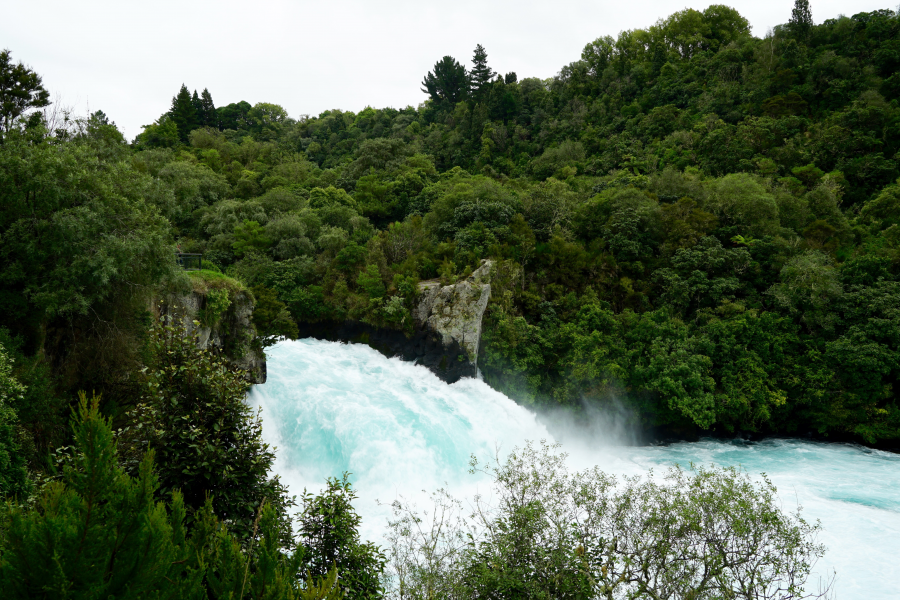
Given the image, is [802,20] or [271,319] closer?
[271,319]

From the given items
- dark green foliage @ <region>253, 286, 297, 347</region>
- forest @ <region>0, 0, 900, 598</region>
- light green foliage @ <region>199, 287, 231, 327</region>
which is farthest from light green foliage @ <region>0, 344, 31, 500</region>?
dark green foliage @ <region>253, 286, 297, 347</region>

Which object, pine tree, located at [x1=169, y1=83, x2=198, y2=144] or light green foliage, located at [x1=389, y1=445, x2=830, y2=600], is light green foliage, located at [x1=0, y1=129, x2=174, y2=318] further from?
pine tree, located at [x1=169, y1=83, x2=198, y2=144]

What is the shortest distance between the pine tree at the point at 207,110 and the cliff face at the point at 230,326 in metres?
48.9

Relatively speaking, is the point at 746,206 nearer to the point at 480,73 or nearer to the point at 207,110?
the point at 480,73

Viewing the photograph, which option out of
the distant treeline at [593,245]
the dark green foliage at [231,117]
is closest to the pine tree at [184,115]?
the distant treeline at [593,245]

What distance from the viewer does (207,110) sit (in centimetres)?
5734

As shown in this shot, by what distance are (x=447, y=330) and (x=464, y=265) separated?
4.15m

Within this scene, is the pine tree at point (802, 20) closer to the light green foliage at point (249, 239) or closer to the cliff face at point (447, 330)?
the cliff face at point (447, 330)

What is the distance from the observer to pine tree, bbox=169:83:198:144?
49.9 meters

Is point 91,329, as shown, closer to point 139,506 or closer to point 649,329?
point 139,506

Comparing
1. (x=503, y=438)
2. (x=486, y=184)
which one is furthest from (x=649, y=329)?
(x=486, y=184)

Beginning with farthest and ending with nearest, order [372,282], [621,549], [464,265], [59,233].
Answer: [372,282], [464,265], [59,233], [621,549]

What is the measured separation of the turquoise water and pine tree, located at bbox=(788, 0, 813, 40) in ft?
129

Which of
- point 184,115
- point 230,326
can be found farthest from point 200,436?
point 184,115
